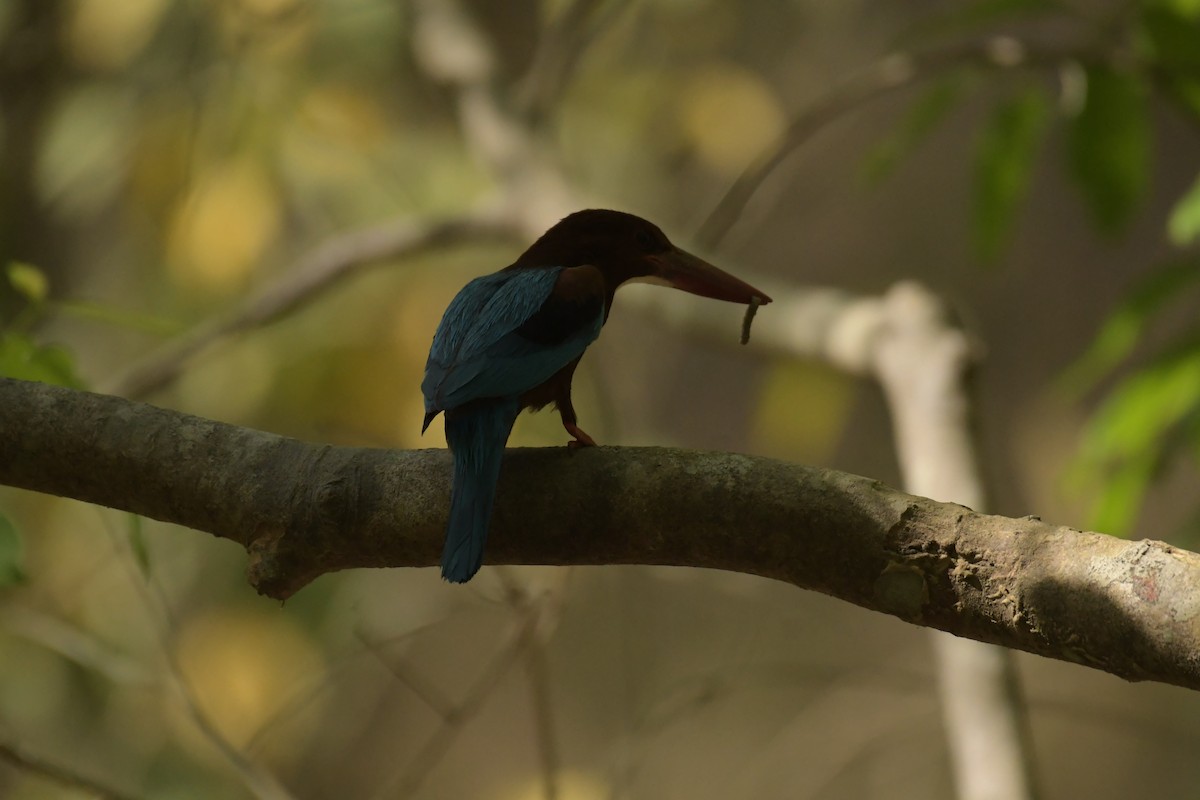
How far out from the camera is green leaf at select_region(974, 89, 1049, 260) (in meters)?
2.31

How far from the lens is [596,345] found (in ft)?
14.1

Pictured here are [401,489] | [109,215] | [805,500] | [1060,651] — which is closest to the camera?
[1060,651]

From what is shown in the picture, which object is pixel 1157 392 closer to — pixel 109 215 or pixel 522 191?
pixel 522 191

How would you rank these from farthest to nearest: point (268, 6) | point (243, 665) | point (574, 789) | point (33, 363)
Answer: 1. point (243, 665)
2. point (268, 6)
3. point (574, 789)
4. point (33, 363)

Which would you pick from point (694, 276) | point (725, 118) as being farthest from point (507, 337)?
point (725, 118)

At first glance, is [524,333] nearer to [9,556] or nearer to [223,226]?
[9,556]

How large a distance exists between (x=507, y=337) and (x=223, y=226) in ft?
8.65

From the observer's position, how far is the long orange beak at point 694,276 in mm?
1933

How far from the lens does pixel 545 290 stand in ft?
5.49

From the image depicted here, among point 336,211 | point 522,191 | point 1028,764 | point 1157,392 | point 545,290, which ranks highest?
point 336,211

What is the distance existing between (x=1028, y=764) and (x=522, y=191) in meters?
1.75

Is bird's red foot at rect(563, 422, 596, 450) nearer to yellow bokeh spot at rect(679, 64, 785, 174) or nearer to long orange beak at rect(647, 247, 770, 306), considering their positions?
long orange beak at rect(647, 247, 770, 306)

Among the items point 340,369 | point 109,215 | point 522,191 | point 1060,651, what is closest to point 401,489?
point 1060,651

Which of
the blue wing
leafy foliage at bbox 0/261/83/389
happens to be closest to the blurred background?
leafy foliage at bbox 0/261/83/389
